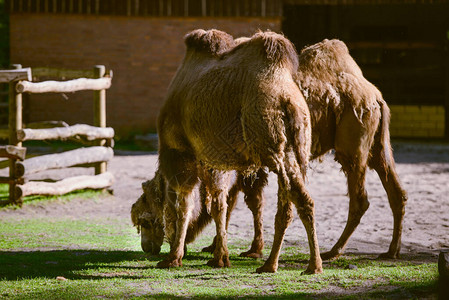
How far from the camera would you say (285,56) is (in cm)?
654

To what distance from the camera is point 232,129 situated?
6.41 metres

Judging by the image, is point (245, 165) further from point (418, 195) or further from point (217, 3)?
point (217, 3)

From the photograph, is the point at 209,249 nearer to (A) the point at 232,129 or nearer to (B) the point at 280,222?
(B) the point at 280,222

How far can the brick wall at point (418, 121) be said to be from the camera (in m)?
20.3

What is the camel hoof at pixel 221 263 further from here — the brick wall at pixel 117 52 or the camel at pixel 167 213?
the brick wall at pixel 117 52

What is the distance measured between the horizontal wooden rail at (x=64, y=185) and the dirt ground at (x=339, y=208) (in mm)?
213

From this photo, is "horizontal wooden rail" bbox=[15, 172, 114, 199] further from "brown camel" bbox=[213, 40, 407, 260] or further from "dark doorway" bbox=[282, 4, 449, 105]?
"dark doorway" bbox=[282, 4, 449, 105]

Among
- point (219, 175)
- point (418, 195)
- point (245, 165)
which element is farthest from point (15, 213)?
point (418, 195)

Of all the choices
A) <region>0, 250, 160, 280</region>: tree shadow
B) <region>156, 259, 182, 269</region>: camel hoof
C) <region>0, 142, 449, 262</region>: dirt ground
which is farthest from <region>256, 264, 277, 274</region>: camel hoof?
<region>0, 142, 449, 262</region>: dirt ground

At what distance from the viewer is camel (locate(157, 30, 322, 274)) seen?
6.16 meters

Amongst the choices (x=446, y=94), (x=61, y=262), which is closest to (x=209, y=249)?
(x=61, y=262)

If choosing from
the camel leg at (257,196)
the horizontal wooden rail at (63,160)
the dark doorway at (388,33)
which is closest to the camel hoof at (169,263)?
the camel leg at (257,196)

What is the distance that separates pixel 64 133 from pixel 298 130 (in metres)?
5.92

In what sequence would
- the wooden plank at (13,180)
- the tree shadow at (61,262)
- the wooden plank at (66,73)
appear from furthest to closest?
the wooden plank at (66,73)
the wooden plank at (13,180)
the tree shadow at (61,262)
